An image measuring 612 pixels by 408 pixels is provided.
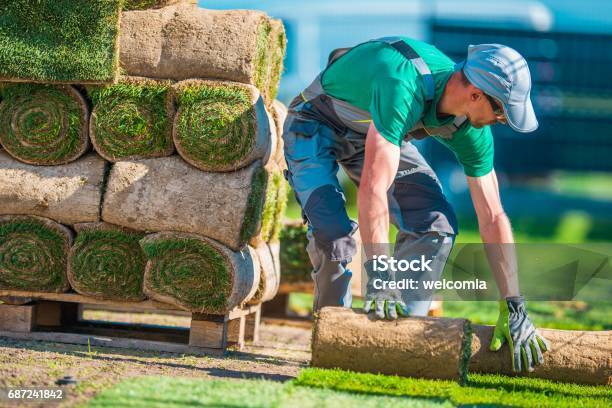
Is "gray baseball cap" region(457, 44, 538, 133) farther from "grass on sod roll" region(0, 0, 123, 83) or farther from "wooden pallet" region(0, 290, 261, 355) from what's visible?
"grass on sod roll" region(0, 0, 123, 83)

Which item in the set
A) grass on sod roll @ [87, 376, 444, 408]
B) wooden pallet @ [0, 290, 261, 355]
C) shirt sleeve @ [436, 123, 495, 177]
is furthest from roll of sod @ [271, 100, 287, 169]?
grass on sod roll @ [87, 376, 444, 408]

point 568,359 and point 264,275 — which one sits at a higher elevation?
point 264,275

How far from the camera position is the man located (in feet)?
12.5

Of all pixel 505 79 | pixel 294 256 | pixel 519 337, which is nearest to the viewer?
pixel 505 79

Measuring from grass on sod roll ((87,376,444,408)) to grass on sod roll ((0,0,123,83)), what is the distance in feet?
6.86

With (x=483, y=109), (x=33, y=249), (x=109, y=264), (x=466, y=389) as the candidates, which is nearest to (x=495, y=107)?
(x=483, y=109)

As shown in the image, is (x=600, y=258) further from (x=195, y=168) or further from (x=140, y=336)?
(x=140, y=336)

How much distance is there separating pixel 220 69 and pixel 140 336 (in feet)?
5.82

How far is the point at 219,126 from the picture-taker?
472cm

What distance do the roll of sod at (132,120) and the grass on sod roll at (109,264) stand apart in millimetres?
488

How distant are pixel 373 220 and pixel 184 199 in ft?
4.73

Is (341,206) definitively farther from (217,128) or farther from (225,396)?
(225,396)

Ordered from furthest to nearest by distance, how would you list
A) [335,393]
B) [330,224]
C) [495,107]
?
[330,224] < [495,107] < [335,393]

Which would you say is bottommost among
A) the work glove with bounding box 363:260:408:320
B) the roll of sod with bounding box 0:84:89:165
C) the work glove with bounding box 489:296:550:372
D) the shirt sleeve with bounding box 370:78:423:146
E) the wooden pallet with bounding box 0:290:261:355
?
the wooden pallet with bounding box 0:290:261:355
